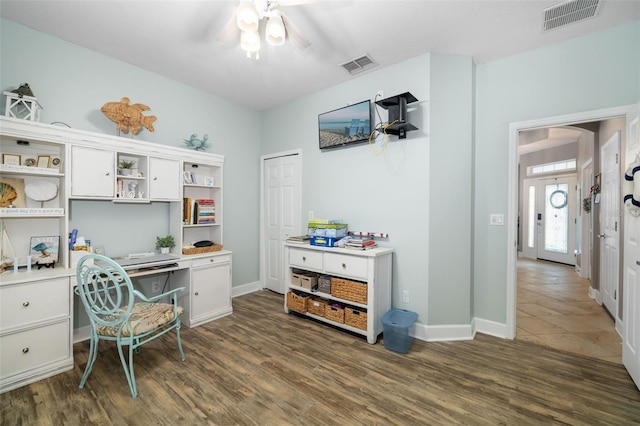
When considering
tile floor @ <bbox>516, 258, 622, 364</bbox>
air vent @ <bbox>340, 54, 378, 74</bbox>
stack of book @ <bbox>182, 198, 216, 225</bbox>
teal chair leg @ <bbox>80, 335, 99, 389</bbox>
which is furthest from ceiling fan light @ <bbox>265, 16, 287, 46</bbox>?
tile floor @ <bbox>516, 258, 622, 364</bbox>

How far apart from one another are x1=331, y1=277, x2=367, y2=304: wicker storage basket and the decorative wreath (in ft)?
6.85

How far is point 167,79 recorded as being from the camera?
3.27 meters

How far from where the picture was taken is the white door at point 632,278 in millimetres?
1932

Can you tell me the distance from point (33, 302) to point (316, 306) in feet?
7.75

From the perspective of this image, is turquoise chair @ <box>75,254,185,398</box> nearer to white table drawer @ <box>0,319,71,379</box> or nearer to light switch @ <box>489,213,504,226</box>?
white table drawer @ <box>0,319,71,379</box>

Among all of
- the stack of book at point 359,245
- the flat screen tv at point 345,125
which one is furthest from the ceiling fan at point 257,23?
the stack of book at point 359,245

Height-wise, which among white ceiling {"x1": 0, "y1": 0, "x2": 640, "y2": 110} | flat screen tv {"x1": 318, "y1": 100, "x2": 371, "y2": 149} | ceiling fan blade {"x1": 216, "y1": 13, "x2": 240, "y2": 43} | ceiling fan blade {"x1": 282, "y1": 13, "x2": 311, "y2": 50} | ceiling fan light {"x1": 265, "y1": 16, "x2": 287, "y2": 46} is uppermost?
white ceiling {"x1": 0, "y1": 0, "x2": 640, "y2": 110}

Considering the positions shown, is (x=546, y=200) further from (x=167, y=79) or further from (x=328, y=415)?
(x=167, y=79)

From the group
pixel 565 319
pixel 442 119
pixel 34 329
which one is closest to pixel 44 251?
pixel 34 329

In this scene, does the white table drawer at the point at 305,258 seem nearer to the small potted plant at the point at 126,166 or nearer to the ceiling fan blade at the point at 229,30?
the small potted plant at the point at 126,166

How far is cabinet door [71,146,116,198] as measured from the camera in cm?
235

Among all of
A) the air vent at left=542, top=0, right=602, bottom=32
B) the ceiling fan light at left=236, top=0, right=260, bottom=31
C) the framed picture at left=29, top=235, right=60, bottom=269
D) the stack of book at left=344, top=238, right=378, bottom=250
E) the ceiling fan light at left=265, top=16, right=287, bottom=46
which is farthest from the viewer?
the stack of book at left=344, top=238, right=378, bottom=250

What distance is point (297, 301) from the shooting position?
3172 mm

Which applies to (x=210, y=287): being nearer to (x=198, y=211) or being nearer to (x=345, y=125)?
(x=198, y=211)
